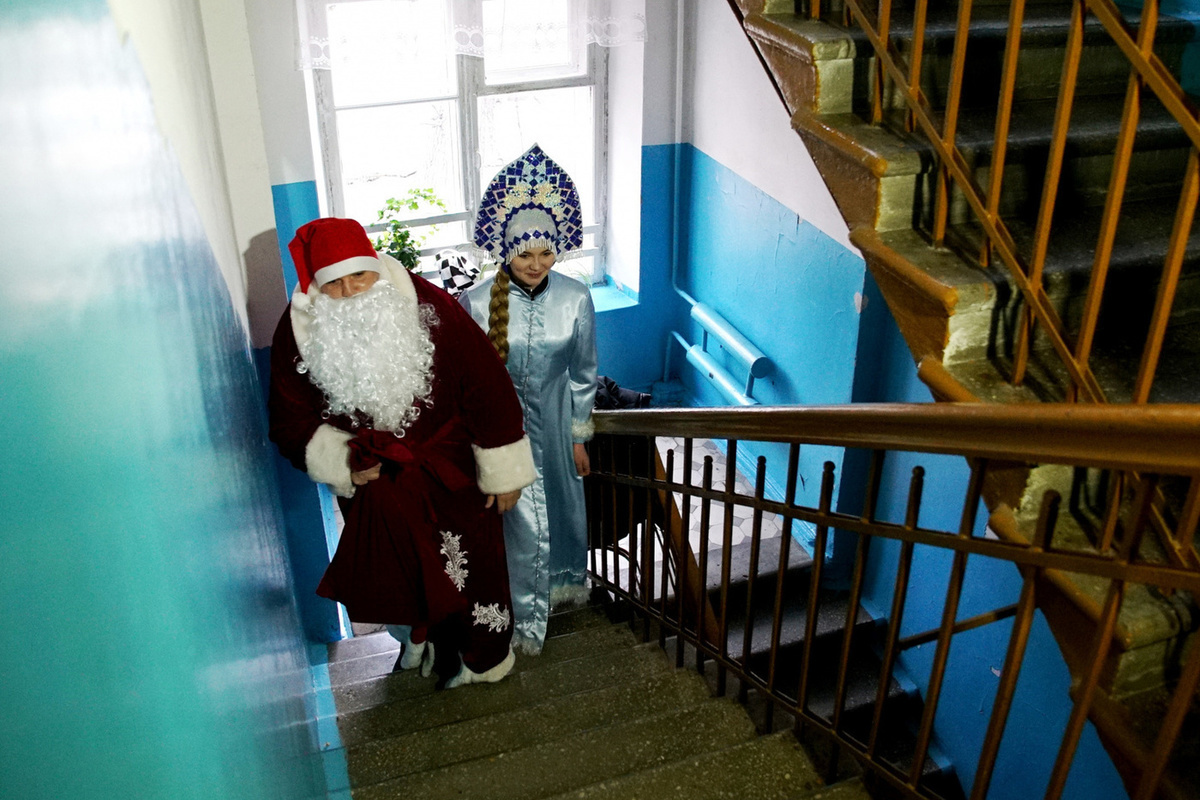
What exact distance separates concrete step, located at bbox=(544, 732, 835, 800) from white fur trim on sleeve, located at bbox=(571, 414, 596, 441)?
1219 millimetres

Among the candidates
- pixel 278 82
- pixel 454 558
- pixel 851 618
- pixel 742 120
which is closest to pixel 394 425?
pixel 454 558

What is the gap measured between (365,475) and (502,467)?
374 millimetres

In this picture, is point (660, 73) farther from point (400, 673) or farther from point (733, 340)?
point (400, 673)

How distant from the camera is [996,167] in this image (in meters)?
1.87

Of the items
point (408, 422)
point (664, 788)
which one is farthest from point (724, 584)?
point (408, 422)

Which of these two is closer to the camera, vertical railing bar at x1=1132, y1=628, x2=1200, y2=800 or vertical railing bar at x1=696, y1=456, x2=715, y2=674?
vertical railing bar at x1=1132, y1=628, x2=1200, y2=800

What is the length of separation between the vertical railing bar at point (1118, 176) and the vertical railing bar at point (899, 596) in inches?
13.7

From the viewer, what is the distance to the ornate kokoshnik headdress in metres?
2.95

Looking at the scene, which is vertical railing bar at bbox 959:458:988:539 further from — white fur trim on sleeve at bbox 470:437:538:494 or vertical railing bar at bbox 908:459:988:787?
white fur trim on sleeve at bbox 470:437:538:494

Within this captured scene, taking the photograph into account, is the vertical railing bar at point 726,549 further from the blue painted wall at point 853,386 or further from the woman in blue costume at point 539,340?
the blue painted wall at point 853,386

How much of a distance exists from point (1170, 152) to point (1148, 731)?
4.85 feet

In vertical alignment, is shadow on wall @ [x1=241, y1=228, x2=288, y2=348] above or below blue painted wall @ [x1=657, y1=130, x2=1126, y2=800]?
above

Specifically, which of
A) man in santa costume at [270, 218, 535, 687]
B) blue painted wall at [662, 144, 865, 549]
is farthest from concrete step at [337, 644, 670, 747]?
blue painted wall at [662, 144, 865, 549]

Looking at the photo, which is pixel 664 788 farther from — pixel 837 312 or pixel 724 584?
pixel 837 312
